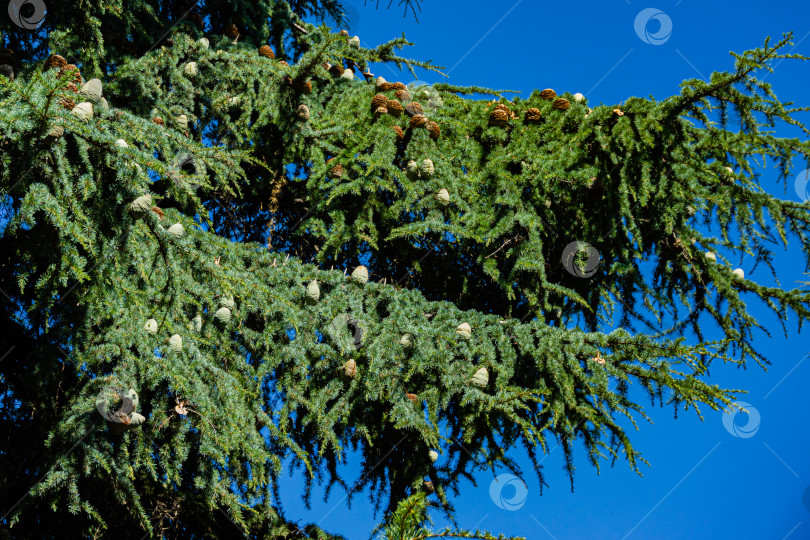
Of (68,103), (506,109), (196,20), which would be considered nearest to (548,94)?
(506,109)

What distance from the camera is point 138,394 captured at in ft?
9.95

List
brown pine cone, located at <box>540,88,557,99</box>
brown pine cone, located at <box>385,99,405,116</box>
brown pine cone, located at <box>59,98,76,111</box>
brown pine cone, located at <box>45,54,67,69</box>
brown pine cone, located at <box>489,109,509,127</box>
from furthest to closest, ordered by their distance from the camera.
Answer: brown pine cone, located at <box>540,88,557,99</box> < brown pine cone, located at <box>489,109,509,127</box> < brown pine cone, located at <box>385,99,405,116</box> < brown pine cone, located at <box>45,54,67,69</box> < brown pine cone, located at <box>59,98,76,111</box>

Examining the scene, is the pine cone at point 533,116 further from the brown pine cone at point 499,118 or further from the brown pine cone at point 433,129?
the brown pine cone at point 433,129

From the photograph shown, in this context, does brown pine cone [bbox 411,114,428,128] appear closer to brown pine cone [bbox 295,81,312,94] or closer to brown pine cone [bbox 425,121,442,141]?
brown pine cone [bbox 425,121,442,141]

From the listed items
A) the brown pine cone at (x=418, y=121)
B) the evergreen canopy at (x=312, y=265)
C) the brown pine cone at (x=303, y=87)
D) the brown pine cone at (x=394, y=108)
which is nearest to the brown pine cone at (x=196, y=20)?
the evergreen canopy at (x=312, y=265)

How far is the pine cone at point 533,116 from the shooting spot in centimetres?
491

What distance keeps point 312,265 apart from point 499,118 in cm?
165

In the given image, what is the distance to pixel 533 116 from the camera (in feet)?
16.1

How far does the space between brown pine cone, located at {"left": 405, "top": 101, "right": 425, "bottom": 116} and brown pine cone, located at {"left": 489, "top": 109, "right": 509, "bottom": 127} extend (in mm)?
486

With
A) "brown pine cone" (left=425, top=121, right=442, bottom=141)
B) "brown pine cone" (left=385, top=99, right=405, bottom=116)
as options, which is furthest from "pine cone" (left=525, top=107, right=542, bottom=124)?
"brown pine cone" (left=385, top=99, right=405, bottom=116)

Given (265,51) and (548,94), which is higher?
(265,51)

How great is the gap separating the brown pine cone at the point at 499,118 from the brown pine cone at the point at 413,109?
49 centimetres

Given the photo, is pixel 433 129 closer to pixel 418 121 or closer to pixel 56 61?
pixel 418 121

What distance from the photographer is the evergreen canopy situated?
2.81 metres
